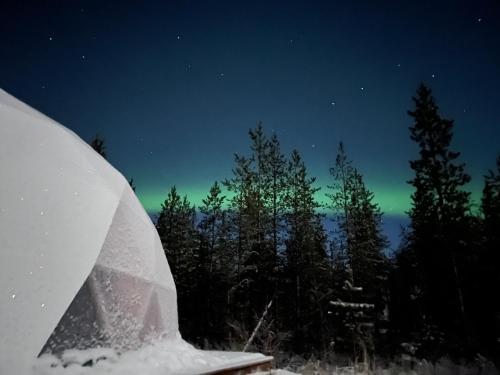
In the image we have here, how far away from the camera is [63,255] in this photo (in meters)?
3.01

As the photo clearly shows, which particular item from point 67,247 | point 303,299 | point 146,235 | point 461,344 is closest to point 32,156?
point 67,247

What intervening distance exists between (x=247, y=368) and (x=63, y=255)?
2.87m

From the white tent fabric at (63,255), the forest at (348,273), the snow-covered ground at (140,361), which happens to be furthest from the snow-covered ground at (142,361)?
the forest at (348,273)

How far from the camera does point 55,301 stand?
2.77 m

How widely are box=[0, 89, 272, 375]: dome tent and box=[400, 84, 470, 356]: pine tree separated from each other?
2010cm

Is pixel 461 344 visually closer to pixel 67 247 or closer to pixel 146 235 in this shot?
pixel 146 235

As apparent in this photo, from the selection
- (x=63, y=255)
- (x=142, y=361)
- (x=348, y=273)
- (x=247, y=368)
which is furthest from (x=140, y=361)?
(x=348, y=273)

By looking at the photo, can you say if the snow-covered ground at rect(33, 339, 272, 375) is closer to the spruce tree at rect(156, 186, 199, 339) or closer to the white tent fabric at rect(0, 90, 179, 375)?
the white tent fabric at rect(0, 90, 179, 375)

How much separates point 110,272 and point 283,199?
72.7ft

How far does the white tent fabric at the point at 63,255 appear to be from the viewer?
2578mm

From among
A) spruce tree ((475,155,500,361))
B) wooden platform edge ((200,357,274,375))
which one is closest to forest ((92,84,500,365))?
spruce tree ((475,155,500,361))

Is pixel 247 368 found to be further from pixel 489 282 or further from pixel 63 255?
pixel 489 282

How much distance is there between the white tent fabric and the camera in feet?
8.46

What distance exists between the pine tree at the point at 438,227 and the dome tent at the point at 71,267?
20.1 metres
